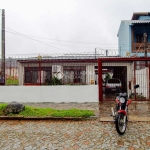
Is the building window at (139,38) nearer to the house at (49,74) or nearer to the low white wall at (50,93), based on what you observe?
the house at (49,74)

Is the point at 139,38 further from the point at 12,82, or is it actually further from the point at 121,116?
the point at 121,116

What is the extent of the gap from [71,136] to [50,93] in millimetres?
5690

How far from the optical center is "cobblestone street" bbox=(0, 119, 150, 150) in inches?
153

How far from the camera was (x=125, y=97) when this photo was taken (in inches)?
196

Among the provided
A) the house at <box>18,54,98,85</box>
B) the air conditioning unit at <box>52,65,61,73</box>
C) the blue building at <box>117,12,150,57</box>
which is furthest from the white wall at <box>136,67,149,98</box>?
the blue building at <box>117,12,150,57</box>

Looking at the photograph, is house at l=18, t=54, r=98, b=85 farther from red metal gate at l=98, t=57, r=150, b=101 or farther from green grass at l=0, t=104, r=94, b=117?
green grass at l=0, t=104, r=94, b=117

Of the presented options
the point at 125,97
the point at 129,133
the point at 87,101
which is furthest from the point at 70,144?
the point at 87,101

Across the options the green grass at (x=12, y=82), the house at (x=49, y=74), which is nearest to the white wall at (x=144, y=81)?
the house at (x=49, y=74)

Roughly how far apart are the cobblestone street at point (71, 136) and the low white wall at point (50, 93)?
3917mm

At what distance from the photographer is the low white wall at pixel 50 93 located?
390 inches

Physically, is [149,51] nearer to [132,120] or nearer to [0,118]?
[132,120]

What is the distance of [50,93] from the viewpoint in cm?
1004

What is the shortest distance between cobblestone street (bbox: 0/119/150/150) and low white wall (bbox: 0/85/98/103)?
392 cm

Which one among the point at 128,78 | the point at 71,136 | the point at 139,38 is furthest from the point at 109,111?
the point at 139,38
